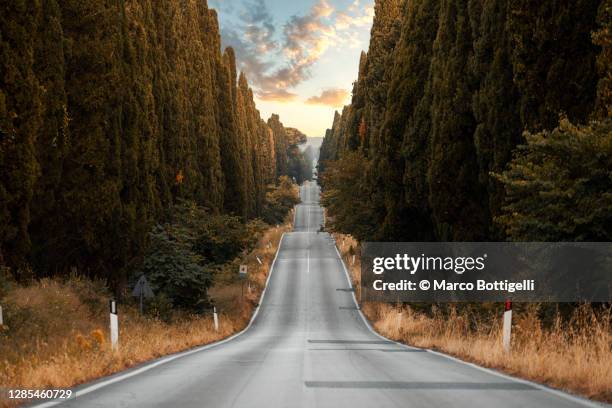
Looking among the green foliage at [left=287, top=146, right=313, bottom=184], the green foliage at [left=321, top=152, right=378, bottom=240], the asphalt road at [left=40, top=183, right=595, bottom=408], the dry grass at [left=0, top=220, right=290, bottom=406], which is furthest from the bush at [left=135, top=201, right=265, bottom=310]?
the green foliage at [left=287, top=146, right=313, bottom=184]

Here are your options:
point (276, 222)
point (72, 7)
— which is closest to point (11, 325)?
point (72, 7)

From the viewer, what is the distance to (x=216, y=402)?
7359mm

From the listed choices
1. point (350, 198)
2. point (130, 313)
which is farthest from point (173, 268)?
point (350, 198)

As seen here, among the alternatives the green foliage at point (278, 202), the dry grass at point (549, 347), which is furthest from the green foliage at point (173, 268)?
the green foliage at point (278, 202)

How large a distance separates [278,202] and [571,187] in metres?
90.7

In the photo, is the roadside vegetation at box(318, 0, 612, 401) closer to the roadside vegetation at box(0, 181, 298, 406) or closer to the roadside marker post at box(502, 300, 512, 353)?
the roadside marker post at box(502, 300, 512, 353)

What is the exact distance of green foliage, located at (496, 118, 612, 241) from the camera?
11.0 meters

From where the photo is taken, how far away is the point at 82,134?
69.4 ft

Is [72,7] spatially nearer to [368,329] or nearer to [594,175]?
[594,175]

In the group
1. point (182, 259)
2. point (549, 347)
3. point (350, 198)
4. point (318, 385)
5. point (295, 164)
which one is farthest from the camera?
point (295, 164)

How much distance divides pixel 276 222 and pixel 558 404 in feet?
298

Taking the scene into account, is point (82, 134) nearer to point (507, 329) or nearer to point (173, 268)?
point (173, 268)

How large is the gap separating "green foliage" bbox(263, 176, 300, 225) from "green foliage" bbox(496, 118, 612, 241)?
79640mm

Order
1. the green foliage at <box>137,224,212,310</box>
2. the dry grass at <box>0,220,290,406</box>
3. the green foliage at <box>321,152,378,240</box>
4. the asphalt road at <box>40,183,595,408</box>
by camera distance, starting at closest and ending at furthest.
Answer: the asphalt road at <box>40,183,595,408</box> < the dry grass at <box>0,220,290,406</box> < the green foliage at <box>137,224,212,310</box> < the green foliage at <box>321,152,378,240</box>
